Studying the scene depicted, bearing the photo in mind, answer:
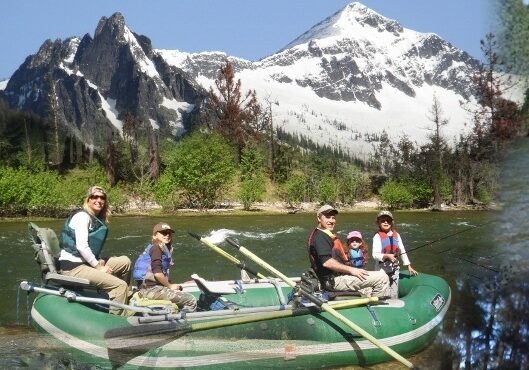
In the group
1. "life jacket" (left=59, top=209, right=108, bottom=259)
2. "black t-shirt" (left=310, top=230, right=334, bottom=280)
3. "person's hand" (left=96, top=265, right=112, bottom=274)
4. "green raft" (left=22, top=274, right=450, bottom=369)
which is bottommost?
"green raft" (left=22, top=274, right=450, bottom=369)

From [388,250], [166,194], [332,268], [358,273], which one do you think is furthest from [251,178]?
[332,268]

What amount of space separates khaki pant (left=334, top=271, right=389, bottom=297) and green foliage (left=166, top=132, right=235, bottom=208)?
3127cm

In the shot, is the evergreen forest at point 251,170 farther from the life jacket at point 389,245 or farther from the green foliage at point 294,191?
the life jacket at point 389,245

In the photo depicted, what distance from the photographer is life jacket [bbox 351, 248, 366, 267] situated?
876cm

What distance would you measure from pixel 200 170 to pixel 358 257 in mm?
31239

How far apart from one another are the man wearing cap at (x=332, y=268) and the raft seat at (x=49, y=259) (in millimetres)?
3172

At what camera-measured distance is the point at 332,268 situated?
Answer: 767 centimetres

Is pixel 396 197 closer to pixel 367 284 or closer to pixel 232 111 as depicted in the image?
pixel 232 111

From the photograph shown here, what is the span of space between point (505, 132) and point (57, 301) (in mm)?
19210

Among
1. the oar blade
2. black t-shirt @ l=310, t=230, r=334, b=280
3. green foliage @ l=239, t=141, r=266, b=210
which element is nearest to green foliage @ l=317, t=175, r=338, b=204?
green foliage @ l=239, t=141, r=266, b=210

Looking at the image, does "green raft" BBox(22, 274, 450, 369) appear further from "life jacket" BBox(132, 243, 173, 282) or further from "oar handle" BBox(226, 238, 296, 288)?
"life jacket" BBox(132, 243, 173, 282)

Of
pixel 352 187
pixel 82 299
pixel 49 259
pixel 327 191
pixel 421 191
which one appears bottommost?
pixel 82 299

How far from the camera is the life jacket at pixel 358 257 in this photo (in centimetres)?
876

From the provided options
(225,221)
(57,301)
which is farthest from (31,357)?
(225,221)
